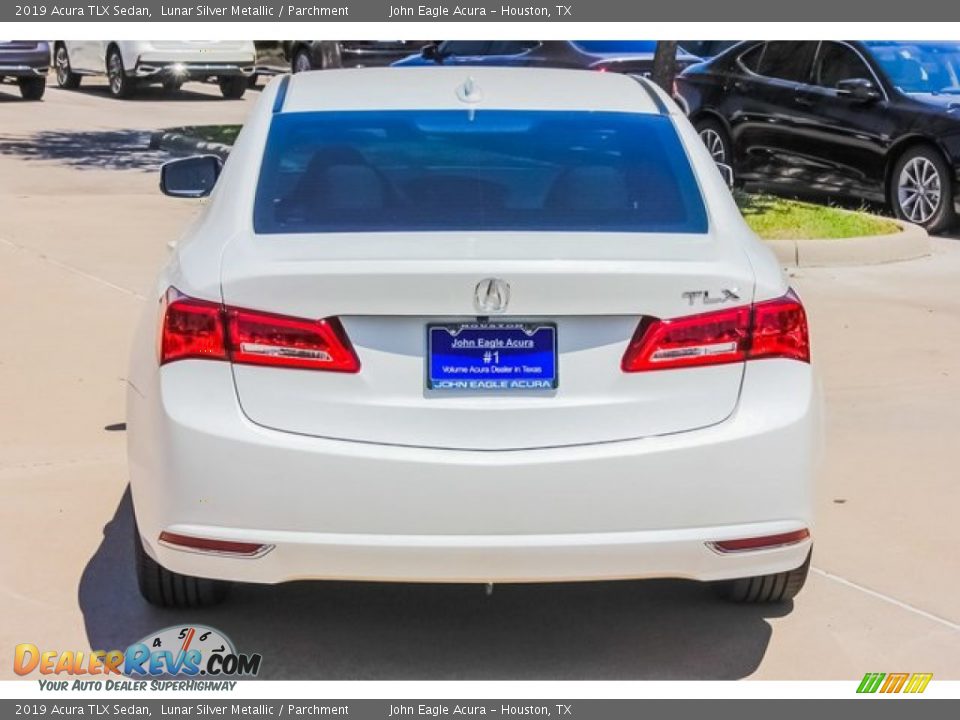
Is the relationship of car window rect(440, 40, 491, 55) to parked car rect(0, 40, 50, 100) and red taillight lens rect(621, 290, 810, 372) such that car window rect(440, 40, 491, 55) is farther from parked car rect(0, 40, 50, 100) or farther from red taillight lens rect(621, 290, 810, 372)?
red taillight lens rect(621, 290, 810, 372)

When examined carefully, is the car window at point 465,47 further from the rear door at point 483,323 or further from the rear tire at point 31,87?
the rear door at point 483,323

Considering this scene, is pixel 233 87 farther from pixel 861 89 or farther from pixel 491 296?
pixel 491 296

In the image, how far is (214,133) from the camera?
64.3 ft

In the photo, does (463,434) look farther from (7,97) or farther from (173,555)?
(7,97)

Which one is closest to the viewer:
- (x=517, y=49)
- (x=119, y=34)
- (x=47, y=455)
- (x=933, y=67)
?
(x=47, y=455)

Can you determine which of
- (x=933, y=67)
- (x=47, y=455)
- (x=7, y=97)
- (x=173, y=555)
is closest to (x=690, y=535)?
(x=173, y=555)

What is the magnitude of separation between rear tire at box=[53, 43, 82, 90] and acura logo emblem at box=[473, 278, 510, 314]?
87.5 ft

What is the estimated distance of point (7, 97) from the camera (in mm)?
27859

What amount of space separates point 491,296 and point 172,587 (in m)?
1.45

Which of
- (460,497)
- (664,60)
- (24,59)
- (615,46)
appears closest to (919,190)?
(664,60)

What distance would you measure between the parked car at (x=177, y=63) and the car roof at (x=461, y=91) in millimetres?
21803

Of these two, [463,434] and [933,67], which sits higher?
[463,434]
